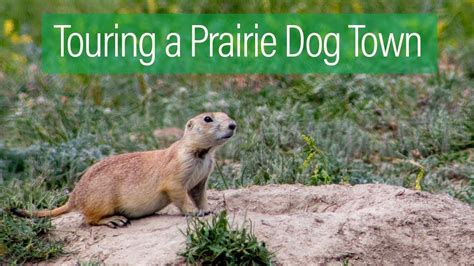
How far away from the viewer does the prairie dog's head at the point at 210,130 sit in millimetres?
6906

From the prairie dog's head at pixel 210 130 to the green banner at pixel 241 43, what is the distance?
4.36 meters

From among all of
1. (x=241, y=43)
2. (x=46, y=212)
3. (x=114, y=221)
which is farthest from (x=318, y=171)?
(x=241, y=43)

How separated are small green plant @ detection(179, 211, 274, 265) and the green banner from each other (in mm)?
5419

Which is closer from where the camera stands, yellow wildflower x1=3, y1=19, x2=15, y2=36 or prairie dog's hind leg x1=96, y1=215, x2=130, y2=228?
prairie dog's hind leg x1=96, y1=215, x2=130, y2=228

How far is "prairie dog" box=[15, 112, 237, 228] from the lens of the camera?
6898mm

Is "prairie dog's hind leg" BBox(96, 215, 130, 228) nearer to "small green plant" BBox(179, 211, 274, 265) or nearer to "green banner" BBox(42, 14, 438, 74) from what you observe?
"small green plant" BBox(179, 211, 274, 265)

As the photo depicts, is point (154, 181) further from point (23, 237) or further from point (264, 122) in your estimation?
point (264, 122)

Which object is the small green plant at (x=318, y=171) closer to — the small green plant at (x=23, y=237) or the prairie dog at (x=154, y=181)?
the prairie dog at (x=154, y=181)

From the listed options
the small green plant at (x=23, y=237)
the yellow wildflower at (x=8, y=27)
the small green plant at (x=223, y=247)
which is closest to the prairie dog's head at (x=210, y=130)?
the small green plant at (x=223, y=247)

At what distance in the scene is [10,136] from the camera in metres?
9.86

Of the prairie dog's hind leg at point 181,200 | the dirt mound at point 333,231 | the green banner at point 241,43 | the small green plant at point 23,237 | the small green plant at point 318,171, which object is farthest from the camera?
the green banner at point 241,43

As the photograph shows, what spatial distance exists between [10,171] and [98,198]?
243 cm

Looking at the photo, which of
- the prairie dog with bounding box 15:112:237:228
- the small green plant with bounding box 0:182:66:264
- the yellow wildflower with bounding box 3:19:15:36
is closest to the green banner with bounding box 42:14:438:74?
the yellow wildflower with bounding box 3:19:15:36

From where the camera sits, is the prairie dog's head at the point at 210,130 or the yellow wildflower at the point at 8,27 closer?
the prairie dog's head at the point at 210,130
